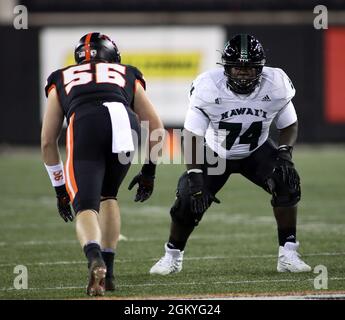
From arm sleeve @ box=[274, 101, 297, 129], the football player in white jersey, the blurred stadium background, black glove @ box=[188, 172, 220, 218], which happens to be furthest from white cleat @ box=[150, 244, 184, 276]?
the blurred stadium background

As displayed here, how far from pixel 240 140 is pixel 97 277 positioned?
5.44ft

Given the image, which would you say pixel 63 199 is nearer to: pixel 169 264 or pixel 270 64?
pixel 169 264

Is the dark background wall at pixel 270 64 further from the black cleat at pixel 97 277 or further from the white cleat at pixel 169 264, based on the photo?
the black cleat at pixel 97 277

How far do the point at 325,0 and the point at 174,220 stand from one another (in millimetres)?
13205

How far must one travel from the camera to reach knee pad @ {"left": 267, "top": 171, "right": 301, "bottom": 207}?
6355 mm

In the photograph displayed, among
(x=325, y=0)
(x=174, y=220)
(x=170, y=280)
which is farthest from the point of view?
(x=325, y=0)

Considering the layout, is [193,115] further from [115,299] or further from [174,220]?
[115,299]

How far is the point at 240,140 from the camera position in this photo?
6488mm

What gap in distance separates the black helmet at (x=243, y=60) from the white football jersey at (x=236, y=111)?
0.10 metres

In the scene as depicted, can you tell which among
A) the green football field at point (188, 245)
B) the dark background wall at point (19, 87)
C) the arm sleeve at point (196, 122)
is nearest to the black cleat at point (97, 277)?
Result: the green football field at point (188, 245)

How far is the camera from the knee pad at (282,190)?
20.9ft

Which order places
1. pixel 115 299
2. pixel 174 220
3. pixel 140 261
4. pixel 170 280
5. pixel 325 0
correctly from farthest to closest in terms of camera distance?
1. pixel 325 0
2. pixel 140 261
3. pixel 174 220
4. pixel 170 280
5. pixel 115 299

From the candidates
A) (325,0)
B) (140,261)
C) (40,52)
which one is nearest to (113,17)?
(40,52)

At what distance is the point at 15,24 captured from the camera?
17422 mm
